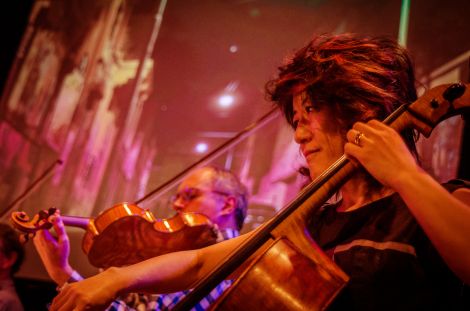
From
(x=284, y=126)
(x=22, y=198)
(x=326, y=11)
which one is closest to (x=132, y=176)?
(x=22, y=198)

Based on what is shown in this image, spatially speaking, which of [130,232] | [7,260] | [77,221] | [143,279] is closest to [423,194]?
[143,279]

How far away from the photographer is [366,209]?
1.06 metres

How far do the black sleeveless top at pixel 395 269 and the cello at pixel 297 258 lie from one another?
6 cm

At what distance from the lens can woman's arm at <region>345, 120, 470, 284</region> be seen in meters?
0.73

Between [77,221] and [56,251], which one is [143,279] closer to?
[77,221]

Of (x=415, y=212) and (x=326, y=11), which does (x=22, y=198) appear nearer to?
(x=326, y=11)

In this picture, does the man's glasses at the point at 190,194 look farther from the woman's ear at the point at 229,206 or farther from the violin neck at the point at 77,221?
the violin neck at the point at 77,221

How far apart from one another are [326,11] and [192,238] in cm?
192

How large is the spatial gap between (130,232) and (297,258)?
1.38 meters

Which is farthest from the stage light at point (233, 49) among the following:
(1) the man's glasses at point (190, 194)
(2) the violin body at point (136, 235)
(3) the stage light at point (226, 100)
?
(2) the violin body at point (136, 235)

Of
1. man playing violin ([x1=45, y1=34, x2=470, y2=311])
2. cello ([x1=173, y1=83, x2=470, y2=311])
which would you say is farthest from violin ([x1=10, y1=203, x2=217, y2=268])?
cello ([x1=173, y1=83, x2=470, y2=311])

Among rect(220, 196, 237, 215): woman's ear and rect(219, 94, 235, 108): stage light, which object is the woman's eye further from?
rect(219, 94, 235, 108): stage light

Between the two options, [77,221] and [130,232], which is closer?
[130,232]

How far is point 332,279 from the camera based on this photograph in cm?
79
